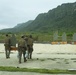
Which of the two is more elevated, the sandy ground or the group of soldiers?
the group of soldiers

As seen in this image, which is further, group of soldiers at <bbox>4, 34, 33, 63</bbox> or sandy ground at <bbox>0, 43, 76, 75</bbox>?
group of soldiers at <bbox>4, 34, 33, 63</bbox>

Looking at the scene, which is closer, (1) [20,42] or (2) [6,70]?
(2) [6,70]

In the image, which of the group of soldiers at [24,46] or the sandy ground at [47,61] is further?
the group of soldiers at [24,46]

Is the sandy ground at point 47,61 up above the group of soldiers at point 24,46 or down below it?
below

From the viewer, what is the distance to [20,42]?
75.9 feet

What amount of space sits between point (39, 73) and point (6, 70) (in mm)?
1855

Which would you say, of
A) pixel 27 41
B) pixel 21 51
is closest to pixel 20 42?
pixel 21 51

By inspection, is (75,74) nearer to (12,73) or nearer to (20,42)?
(12,73)

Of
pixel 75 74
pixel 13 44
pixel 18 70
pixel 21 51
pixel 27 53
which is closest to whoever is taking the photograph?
pixel 75 74

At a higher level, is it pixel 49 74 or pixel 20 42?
pixel 20 42

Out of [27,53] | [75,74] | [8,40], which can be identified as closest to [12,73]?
[75,74]

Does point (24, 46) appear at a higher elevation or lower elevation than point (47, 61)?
higher

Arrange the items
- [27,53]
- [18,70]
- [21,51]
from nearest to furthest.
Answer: [18,70]
[21,51]
[27,53]

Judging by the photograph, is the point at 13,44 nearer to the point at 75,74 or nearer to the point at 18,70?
the point at 18,70
